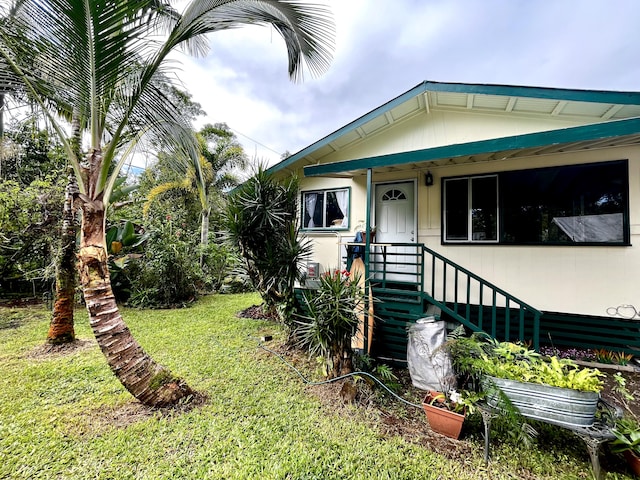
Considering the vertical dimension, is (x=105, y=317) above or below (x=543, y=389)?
above

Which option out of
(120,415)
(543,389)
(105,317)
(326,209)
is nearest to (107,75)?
(105,317)

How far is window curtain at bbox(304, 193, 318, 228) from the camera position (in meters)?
6.88

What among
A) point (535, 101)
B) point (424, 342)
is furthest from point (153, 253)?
point (535, 101)

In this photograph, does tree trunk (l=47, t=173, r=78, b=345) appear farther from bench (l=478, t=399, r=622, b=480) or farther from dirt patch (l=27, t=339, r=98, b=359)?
bench (l=478, t=399, r=622, b=480)

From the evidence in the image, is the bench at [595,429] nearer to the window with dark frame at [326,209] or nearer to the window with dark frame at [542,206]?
the window with dark frame at [542,206]

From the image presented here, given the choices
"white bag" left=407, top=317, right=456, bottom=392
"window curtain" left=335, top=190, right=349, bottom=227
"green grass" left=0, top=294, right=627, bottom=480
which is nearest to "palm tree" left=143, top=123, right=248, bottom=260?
"window curtain" left=335, top=190, right=349, bottom=227

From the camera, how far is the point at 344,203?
6457mm

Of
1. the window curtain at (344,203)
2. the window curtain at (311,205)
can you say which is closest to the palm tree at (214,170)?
the window curtain at (311,205)

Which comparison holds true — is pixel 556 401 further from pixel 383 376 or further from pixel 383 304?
pixel 383 304

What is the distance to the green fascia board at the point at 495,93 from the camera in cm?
374

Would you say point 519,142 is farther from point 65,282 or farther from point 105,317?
point 65,282

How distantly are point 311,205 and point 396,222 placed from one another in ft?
7.30

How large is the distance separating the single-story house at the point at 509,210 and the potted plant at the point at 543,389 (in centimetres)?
136

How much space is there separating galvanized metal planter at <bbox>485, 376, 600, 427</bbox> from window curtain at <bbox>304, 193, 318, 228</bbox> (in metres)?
5.11
